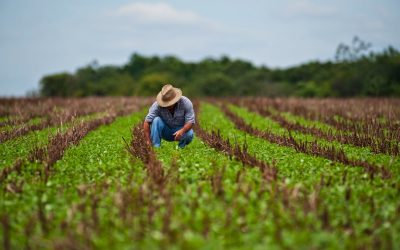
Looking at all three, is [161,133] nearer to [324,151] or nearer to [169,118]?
[169,118]

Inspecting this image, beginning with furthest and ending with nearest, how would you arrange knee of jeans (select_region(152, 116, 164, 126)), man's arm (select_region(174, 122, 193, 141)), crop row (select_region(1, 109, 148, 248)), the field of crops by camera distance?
knee of jeans (select_region(152, 116, 164, 126)) → man's arm (select_region(174, 122, 193, 141)) → crop row (select_region(1, 109, 148, 248)) → the field of crops

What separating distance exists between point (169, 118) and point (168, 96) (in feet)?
2.38

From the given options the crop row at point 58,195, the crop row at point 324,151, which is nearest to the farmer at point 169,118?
the crop row at point 58,195

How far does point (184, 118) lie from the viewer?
982 cm

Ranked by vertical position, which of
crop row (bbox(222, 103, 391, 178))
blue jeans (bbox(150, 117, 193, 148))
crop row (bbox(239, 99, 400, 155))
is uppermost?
blue jeans (bbox(150, 117, 193, 148))

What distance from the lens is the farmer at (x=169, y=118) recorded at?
920cm

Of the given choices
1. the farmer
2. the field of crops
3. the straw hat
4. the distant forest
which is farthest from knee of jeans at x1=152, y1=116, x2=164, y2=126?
the distant forest

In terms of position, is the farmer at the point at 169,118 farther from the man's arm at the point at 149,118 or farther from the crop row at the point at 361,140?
the crop row at the point at 361,140

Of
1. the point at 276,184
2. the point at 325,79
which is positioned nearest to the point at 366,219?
the point at 276,184

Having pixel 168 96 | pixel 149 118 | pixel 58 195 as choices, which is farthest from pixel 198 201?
pixel 149 118

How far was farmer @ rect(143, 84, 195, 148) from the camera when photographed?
920 centimetres

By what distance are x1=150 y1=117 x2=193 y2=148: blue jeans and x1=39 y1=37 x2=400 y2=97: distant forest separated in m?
41.6

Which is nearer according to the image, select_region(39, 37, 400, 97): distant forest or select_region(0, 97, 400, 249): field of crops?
select_region(0, 97, 400, 249): field of crops

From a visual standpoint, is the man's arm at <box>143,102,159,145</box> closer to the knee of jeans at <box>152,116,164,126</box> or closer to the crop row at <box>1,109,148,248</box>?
the knee of jeans at <box>152,116,164,126</box>
